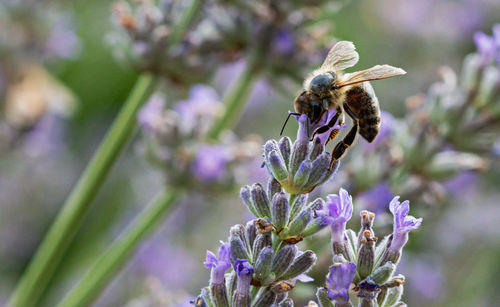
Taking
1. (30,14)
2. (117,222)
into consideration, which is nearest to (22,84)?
(30,14)

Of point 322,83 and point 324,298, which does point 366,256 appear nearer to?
point 324,298

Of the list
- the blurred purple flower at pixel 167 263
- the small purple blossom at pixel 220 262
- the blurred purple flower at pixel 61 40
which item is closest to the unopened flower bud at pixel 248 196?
the small purple blossom at pixel 220 262

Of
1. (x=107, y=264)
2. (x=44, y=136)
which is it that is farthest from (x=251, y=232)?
(x=44, y=136)

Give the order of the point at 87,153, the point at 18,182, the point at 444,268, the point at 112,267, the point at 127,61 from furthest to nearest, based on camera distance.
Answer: the point at 87,153 < the point at 18,182 < the point at 444,268 < the point at 127,61 < the point at 112,267

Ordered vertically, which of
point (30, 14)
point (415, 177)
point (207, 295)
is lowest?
point (207, 295)

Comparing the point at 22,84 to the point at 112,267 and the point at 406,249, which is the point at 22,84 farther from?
the point at 406,249

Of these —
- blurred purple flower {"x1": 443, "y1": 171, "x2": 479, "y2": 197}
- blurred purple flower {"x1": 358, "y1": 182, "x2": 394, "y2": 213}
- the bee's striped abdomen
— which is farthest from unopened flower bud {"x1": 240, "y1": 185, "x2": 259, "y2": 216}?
blurred purple flower {"x1": 443, "y1": 171, "x2": 479, "y2": 197}

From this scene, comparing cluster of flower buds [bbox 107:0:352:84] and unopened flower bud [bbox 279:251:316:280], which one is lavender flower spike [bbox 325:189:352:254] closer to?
unopened flower bud [bbox 279:251:316:280]
